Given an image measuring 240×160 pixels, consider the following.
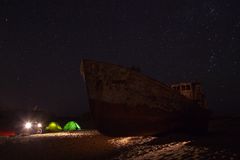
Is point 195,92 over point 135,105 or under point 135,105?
over

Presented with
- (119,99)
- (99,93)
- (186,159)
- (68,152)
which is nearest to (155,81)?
(119,99)

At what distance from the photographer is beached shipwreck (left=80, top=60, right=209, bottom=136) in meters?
11.1

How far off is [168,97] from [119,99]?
2.15 metres

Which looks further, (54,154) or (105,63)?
(105,63)

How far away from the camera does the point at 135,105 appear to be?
36.6ft

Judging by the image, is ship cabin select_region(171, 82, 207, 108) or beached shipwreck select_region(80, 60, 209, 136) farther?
ship cabin select_region(171, 82, 207, 108)

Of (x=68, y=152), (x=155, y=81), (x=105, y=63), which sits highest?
(x=105, y=63)

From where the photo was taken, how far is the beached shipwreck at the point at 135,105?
11102mm

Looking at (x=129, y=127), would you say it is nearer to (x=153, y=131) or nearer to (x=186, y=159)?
(x=153, y=131)

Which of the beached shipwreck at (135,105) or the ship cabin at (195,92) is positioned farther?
the ship cabin at (195,92)

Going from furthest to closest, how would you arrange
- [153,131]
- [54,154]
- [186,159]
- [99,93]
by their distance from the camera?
[99,93] < [153,131] < [54,154] < [186,159]

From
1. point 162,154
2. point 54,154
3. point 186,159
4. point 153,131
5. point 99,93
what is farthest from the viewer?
point 99,93

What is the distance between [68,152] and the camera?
9438 millimetres

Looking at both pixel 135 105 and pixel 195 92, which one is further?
pixel 195 92
